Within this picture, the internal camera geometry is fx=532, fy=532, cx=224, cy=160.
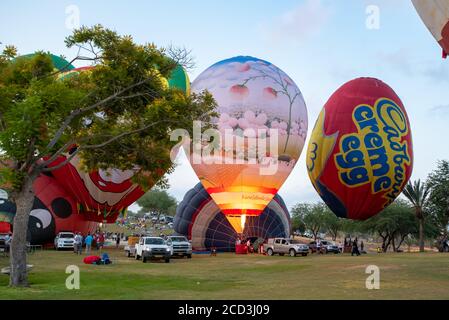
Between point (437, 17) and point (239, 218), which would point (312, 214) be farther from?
point (437, 17)

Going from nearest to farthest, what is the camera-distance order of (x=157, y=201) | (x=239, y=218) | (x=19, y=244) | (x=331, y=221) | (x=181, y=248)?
1. (x=19, y=244)
2. (x=181, y=248)
3. (x=239, y=218)
4. (x=331, y=221)
5. (x=157, y=201)

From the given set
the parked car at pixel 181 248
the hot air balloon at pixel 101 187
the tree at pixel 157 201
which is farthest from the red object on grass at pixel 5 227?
the tree at pixel 157 201

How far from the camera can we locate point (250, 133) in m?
34.3

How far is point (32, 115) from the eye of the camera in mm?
15922

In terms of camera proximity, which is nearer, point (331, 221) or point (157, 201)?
point (331, 221)

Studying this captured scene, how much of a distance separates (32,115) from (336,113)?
24.1 metres

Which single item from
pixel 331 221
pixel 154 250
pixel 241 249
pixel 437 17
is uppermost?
pixel 437 17

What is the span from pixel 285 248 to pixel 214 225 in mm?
6861

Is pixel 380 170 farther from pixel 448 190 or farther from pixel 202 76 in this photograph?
pixel 448 190

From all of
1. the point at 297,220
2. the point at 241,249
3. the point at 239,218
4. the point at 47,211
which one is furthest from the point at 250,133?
the point at 297,220
